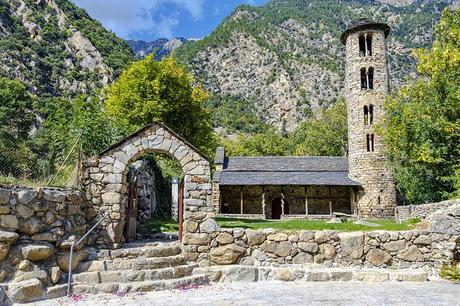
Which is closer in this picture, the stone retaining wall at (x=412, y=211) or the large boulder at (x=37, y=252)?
the large boulder at (x=37, y=252)

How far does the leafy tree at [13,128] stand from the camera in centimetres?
1023

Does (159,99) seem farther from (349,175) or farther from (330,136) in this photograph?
(330,136)

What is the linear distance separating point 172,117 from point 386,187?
54.6 ft

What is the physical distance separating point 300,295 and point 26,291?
16.6ft

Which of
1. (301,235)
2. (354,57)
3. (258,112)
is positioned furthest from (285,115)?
(301,235)

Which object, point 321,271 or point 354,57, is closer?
point 321,271

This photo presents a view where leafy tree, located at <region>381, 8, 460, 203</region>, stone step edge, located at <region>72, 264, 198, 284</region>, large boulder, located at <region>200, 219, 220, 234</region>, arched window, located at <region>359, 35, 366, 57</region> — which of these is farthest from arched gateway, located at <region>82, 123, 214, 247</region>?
arched window, located at <region>359, 35, 366, 57</region>

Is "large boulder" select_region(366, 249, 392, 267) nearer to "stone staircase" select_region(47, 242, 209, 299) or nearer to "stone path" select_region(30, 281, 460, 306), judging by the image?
"stone path" select_region(30, 281, 460, 306)

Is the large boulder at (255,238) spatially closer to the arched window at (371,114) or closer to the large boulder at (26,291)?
the large boulder at (26,291)

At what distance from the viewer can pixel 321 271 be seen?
8672 millimetres

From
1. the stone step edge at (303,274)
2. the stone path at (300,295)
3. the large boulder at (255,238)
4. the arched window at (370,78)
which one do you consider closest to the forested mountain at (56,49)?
the arched window at (370,78)

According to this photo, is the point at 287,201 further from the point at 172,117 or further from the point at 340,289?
the point at 340,289

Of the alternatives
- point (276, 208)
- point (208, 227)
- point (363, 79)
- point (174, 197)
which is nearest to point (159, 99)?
point (174, 197)

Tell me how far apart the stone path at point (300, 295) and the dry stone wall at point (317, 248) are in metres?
0.91
